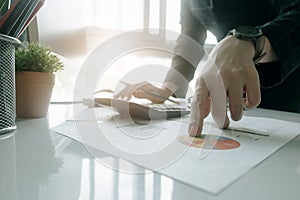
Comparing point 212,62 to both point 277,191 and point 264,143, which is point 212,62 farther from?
point 277,191

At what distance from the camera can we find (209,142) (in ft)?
1.52

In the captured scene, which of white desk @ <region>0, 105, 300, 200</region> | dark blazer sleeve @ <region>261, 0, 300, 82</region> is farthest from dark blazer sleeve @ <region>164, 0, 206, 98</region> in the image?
white desk @ <region>0, 105, 300, 200</region>

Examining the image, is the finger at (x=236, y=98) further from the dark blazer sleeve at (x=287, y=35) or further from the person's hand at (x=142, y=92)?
the person's hand at (x=142, y=92)

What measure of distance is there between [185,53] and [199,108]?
1.81 feet

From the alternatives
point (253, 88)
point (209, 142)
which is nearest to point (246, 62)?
point (253, 88)

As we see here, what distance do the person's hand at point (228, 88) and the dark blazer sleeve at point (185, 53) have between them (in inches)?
14.4

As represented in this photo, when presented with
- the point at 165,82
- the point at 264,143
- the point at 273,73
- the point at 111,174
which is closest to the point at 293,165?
the point at 264,143

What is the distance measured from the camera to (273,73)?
68cm

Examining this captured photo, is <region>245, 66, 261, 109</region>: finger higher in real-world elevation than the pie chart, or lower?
higher

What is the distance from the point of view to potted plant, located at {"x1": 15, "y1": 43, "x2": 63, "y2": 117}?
2.09 ft

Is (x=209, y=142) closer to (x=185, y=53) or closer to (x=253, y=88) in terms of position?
(x=253, y=88)

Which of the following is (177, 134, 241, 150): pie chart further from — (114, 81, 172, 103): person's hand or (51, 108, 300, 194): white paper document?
(114, 81, 172, 103): person's hand

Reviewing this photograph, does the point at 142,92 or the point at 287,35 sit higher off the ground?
the point at 287,35

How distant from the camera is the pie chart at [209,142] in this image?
442 mm
